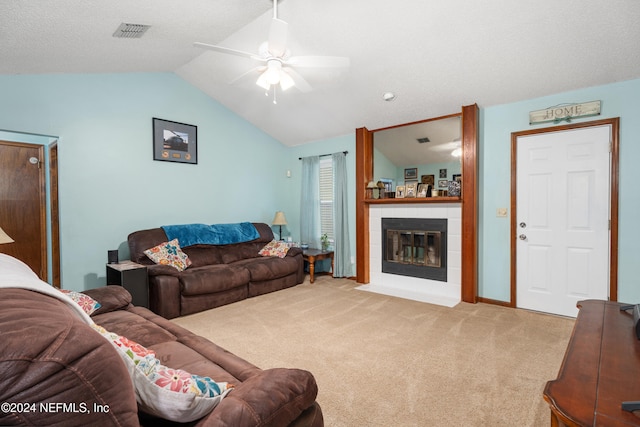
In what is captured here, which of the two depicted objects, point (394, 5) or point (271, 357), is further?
point (394, 5)

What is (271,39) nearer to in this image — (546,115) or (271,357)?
(271,357)

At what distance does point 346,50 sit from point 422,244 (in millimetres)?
2756

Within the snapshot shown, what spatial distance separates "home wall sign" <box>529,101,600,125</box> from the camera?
3.25 m

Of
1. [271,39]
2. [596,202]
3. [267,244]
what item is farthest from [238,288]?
[596,202]

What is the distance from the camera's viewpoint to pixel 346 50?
340 centimetres

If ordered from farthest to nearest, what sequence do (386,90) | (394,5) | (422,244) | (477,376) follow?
(422,244), (386,90), (394,5), (477,376)

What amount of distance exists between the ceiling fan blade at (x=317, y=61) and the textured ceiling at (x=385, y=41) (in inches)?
24.4

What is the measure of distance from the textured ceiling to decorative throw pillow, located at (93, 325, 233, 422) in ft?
8.91

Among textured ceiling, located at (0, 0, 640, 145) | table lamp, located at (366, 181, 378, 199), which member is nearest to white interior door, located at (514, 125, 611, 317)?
textured ceiling, located at (0, 0, 640, 145)

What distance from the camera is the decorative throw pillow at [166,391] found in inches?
37.8

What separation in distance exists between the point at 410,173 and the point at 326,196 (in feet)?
5.21

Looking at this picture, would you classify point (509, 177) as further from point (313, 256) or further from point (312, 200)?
point (312, 200)

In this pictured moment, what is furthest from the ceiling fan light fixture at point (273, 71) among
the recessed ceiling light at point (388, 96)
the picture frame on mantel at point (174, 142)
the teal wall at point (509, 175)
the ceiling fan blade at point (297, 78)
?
the teal wall at point (509, 175)

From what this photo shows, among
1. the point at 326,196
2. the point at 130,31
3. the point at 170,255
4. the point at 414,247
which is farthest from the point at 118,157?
the point at 414,247
